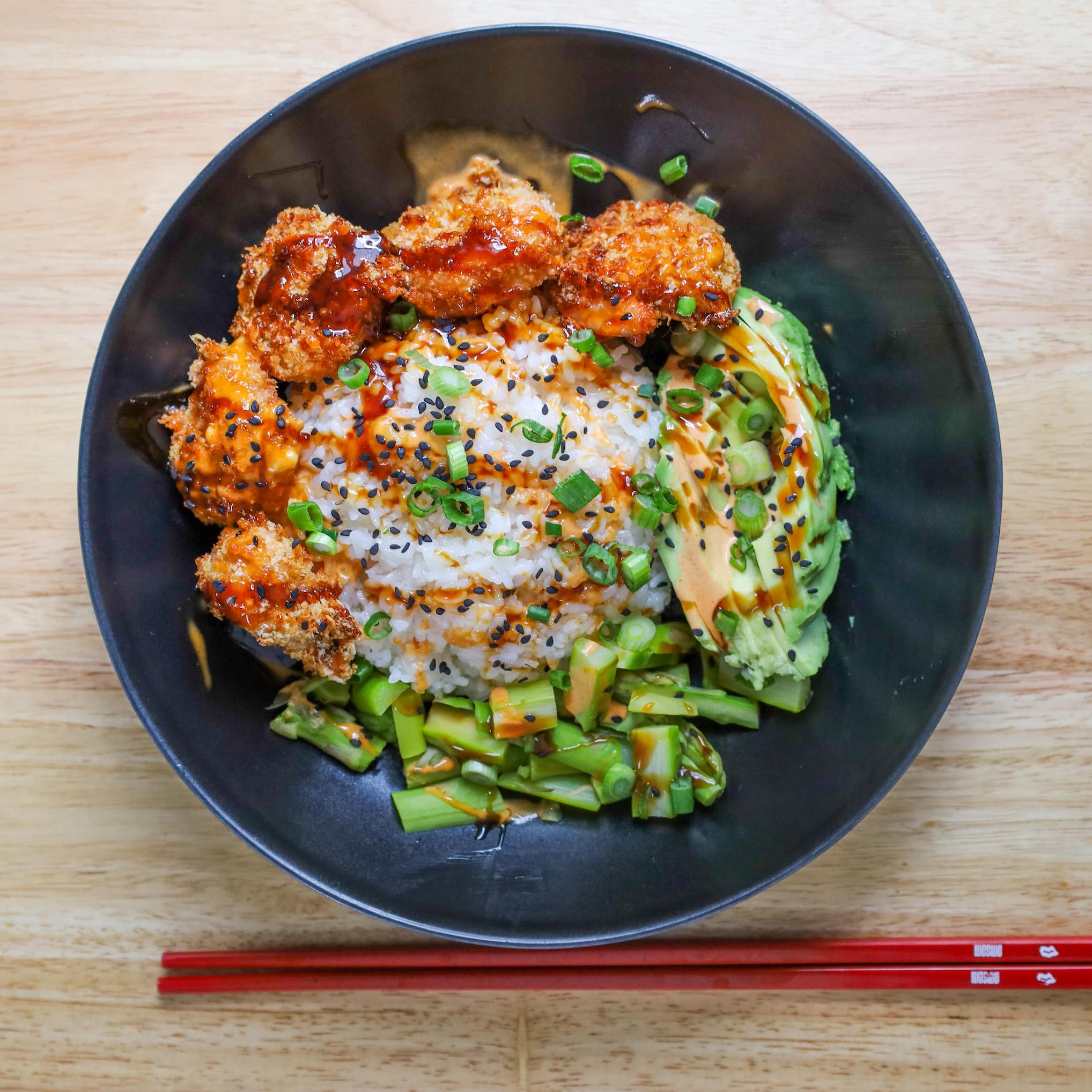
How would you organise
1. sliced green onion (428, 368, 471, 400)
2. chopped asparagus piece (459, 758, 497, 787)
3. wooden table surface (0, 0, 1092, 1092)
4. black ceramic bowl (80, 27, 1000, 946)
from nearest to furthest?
black ceramic bowl (80, 27, 1000, 946), sliced green onion (428, 368, 471, 400), chopped asparagus piece (459, 758, 497, 787), wooden table surface (0, 0, 1092, 1092)

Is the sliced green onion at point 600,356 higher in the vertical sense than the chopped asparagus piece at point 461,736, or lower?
higher

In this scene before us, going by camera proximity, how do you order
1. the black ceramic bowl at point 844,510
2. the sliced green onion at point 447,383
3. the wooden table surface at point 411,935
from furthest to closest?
the wooden table surface at point 411,935, the sliced green onion at point 447,383, the black ceramic bowl at point 844,510

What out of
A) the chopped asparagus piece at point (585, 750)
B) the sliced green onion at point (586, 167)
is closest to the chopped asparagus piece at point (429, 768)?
the chopped asparagus piece at point (585, 750)

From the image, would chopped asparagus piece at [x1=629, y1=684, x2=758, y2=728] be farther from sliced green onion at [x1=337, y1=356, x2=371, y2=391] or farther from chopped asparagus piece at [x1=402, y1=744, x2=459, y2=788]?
sliced green onion at [x1=337, y1=356, x2=371, y2=391]

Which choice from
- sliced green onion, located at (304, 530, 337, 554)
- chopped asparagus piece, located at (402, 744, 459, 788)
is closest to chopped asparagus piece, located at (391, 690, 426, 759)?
chopped asparagus piece, located at (402, 744, 459, 788)

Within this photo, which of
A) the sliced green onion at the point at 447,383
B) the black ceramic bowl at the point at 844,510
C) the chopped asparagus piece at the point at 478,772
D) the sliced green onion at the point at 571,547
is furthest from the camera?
the chopped asparagus piece at the point at 478,772

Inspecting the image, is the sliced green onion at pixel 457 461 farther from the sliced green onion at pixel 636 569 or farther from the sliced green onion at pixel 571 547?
the sliced green onion at pixel 636 569

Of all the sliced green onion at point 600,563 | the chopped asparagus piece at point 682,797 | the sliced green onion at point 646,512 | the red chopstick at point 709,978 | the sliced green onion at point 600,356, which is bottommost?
the red chopstick at point 709,978
